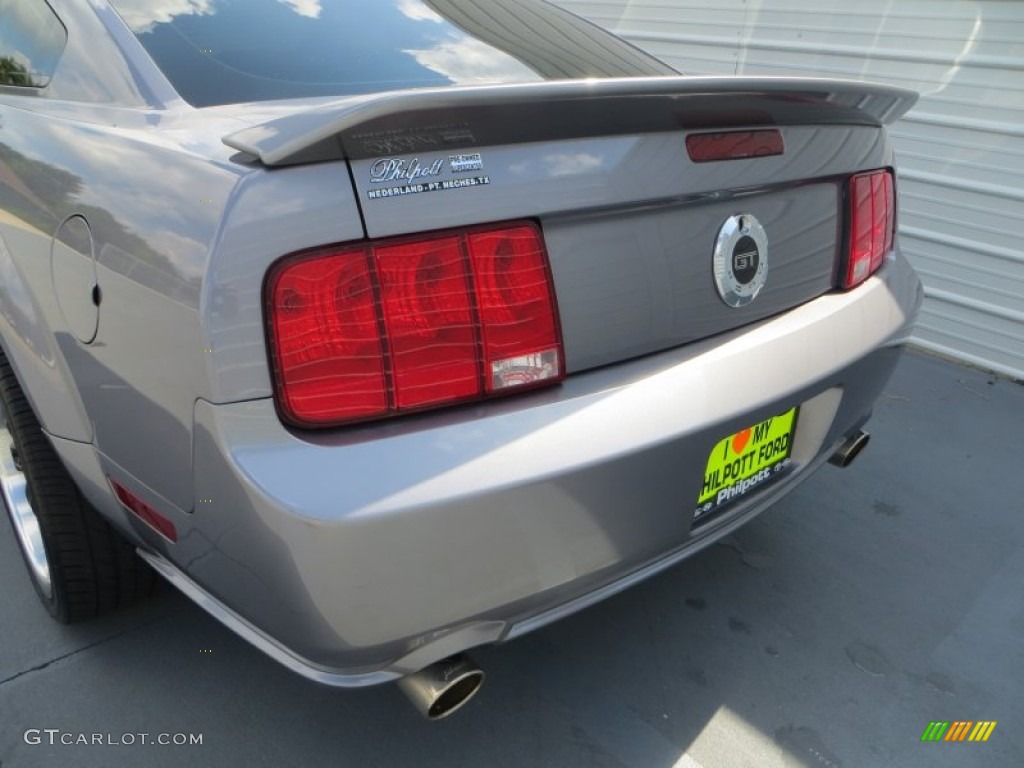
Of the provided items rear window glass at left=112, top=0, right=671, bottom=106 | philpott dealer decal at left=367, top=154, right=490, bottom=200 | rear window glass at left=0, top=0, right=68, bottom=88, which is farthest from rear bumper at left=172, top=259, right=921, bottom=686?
rear window glass at left=0, top=0, right=68, bottom=88

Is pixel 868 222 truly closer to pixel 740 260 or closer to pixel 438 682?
pixel 740 260

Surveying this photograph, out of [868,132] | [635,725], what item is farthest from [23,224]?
[868,132]

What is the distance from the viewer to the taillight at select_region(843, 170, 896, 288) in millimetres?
1968

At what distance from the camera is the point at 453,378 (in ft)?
4.33

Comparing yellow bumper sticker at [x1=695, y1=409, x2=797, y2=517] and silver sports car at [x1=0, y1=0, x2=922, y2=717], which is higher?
silver sports car at [x1=0, y1=0, x2=922, y2=717]

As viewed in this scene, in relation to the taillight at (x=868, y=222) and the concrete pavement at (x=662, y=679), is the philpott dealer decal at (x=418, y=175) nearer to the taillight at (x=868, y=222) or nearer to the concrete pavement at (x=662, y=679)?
the taillight at (x=868, y=222)

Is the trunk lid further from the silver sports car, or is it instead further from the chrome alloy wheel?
the chrome alloy wheel

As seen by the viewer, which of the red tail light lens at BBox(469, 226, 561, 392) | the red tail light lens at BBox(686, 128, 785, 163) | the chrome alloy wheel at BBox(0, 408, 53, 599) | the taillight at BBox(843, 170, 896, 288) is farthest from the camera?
the chrome alloy wheel at BBox(0, 408, 53, 599)

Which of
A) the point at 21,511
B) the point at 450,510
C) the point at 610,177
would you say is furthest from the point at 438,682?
the point at 21,511

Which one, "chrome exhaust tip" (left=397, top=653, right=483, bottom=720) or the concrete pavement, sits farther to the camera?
the concrete pavement

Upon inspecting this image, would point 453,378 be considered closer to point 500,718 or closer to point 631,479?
point 631,479

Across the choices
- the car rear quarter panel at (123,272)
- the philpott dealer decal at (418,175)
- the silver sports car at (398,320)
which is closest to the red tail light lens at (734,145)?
the silver sports car at (398,320)

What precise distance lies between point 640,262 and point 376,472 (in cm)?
61

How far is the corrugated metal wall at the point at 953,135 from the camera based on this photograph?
13.0 ft
